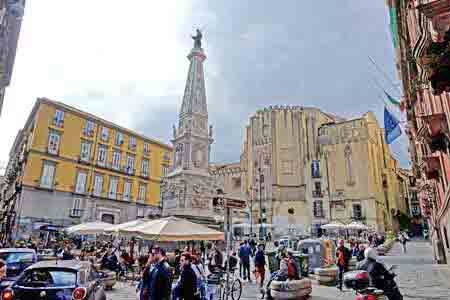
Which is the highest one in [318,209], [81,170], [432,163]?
[81,170]

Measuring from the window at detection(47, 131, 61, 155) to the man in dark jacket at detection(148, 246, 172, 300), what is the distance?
2967 centimetres

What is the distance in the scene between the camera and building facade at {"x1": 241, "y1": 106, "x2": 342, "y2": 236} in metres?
45.8

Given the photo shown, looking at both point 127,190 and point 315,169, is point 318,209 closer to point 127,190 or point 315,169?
point 315,169

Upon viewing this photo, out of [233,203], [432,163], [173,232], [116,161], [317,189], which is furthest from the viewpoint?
[317,189]

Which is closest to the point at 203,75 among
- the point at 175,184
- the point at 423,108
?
the point at 175,184

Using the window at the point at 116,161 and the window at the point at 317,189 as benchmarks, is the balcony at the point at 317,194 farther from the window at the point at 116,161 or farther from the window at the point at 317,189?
the window at the point at 116,161

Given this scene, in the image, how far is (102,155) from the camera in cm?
3509

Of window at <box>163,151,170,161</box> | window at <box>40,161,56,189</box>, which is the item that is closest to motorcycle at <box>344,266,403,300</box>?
window at <box>40,161,56,189</box>

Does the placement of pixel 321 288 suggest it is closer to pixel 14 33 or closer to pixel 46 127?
pixel 14 33

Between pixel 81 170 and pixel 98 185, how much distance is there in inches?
99.4

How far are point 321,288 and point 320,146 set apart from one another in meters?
40.9

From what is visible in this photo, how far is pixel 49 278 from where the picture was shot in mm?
5758

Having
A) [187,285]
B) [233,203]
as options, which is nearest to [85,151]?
[233,203]

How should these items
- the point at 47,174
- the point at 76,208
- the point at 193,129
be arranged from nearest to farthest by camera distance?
the point at 193,129 → the point at 47,174 → the point at 76,208
